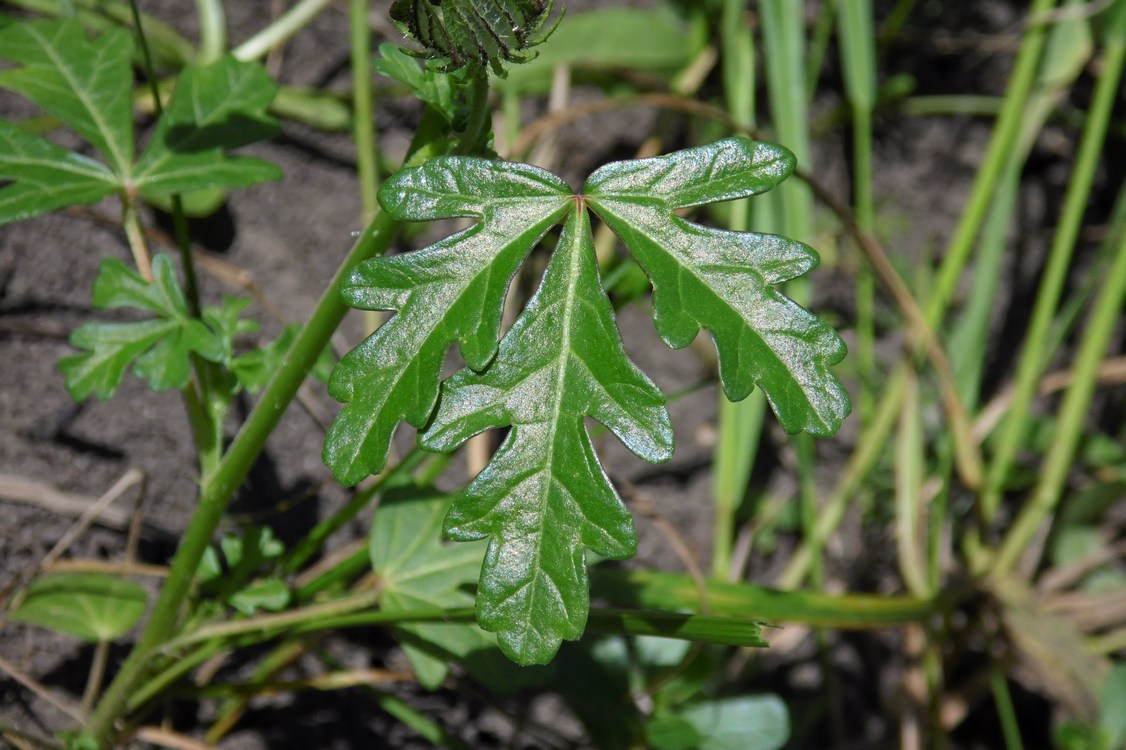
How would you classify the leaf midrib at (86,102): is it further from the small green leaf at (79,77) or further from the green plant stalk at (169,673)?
the green plant stalk at (169,673)

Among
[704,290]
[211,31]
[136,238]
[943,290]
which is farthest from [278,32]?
[943,290]

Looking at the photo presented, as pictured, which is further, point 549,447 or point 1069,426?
point 1069,426

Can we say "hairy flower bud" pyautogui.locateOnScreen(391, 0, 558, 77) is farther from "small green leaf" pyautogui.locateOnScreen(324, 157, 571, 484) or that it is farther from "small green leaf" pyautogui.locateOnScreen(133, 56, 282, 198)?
"small green leaf" pyautogui.locateOnScreen(133, 56, 282, 198)

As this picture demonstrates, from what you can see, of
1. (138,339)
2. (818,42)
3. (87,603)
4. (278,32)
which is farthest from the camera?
(818,42)

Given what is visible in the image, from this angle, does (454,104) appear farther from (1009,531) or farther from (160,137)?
(1009,531)

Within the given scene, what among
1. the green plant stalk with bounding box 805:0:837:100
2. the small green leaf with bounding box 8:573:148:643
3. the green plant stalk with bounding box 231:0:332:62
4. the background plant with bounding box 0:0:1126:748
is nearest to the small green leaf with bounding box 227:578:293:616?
the background plant with bounding box 0:0:1126:748

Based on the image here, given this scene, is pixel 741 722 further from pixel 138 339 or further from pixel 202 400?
pixel 138 339
